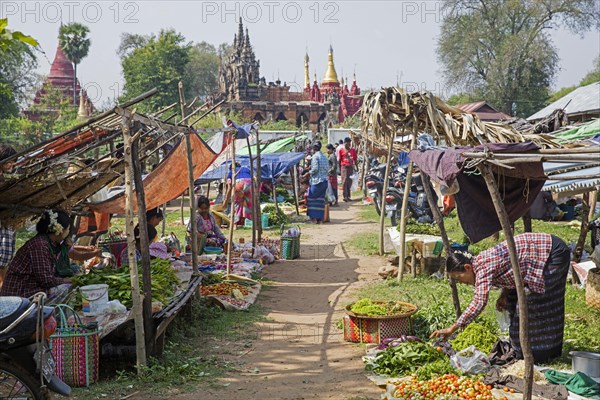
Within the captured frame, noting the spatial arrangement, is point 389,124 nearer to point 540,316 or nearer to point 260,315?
point 260,315

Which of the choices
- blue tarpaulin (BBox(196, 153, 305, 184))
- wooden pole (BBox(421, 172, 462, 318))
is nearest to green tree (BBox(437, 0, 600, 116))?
blue tarpaulin (BBox(196, 153, 305, 184))

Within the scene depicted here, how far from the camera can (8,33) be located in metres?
4.40

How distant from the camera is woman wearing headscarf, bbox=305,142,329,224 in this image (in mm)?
15211

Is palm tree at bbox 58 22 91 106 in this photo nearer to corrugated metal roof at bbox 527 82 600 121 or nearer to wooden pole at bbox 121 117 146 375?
corrugated metal roof at bbox 527 82 600 121

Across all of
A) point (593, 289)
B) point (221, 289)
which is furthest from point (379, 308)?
point (221, 289)

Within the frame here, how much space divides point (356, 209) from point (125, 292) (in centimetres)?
1332

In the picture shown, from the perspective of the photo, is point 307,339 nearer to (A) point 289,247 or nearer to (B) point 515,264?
(B) point 515,264

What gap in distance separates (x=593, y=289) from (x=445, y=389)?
10.9 feet

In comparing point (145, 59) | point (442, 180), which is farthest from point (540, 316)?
point (145, 59)

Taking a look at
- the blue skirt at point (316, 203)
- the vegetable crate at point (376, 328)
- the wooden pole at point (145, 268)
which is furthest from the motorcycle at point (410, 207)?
the wooden pole at point (145, 268)

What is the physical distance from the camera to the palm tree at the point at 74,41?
51.3m

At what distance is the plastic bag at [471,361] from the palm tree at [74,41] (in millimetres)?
49605

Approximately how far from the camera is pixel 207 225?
10469 mm

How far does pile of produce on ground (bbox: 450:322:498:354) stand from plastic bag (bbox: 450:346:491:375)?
0.29 m
